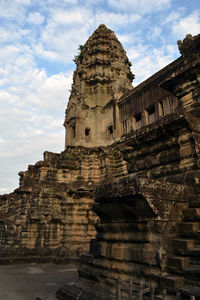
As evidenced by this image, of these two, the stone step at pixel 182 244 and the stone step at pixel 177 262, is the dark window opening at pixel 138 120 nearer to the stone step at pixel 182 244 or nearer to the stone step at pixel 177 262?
the stone step at pixel 182 244

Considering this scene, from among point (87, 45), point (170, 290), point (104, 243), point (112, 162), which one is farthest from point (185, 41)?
point (87, 45)

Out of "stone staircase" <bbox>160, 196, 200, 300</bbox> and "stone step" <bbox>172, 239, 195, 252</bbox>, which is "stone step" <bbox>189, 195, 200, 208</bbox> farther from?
"stone step" <bbox>172, 239, 195, 252</bbox>

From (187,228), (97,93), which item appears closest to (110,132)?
(97,93)

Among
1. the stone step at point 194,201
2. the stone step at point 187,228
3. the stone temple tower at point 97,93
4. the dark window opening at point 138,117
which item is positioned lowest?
the stone step at point 187,228

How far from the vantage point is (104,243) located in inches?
185

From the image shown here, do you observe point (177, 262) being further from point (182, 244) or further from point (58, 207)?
point (58, 207)

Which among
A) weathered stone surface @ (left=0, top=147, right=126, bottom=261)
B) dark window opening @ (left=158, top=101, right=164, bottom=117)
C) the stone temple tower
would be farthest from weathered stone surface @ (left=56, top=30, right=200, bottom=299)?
the stone temple tower

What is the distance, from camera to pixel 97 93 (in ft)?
76.4

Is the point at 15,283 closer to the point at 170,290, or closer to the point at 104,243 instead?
the point at 104,243

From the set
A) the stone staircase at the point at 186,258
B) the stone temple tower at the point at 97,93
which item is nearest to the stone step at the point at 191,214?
the stone staircase at the point at 186,258

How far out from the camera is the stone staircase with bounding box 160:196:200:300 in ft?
10.3

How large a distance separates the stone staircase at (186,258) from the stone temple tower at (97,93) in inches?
681

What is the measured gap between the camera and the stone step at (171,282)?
3.19 m

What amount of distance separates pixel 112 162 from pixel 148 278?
15026 mm
